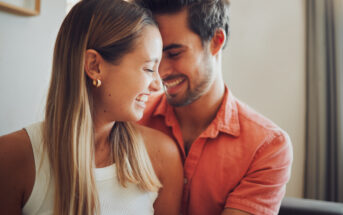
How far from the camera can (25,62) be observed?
1196mm

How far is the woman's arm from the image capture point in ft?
3.93

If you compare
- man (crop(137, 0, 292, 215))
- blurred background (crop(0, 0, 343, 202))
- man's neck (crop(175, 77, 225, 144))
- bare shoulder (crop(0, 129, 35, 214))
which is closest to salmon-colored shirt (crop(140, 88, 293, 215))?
man (crop(137, 0, 292, 215))

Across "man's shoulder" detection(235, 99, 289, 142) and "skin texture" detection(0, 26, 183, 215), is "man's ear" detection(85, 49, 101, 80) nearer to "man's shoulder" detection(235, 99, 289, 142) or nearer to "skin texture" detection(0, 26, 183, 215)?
"skin texture" detection(0, 26, 183, 215)

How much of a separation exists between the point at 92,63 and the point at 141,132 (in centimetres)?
39

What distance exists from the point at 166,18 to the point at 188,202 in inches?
32.9

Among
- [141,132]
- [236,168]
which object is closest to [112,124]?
[141,132]

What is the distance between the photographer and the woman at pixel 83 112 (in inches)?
36.6

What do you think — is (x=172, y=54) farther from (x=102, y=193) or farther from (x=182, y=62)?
(x=102, y=193)

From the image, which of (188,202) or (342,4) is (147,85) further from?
(342,4)

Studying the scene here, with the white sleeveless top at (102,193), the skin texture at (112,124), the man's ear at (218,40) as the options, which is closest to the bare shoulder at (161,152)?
the skin texture at (112,124)

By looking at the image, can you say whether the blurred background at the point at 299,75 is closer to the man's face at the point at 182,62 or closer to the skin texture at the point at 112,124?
the man's face at the point at 182,62

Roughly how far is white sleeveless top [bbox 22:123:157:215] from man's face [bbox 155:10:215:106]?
501 millimetres

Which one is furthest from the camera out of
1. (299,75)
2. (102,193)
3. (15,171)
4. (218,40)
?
(299,75)

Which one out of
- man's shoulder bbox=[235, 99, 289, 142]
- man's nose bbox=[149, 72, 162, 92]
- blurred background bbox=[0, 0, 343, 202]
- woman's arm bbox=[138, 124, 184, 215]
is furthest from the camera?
blurred background bbox=[0, 0, 343, 202]
